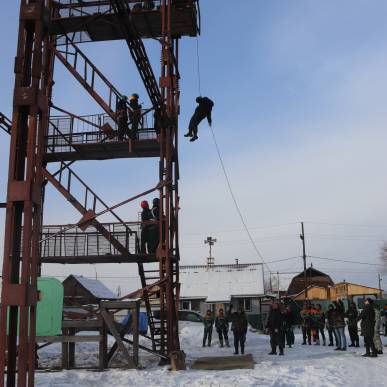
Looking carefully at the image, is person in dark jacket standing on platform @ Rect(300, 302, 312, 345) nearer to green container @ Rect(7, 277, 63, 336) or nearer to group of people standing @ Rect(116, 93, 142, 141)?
group of people standing @ Rect(116, 93, 142, 141)

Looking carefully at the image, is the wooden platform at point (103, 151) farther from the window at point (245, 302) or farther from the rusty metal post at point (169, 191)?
the window at point (245, 302)

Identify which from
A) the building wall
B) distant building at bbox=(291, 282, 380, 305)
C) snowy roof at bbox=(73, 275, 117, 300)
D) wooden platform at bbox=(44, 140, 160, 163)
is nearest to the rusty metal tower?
wooden platform at bbox=(44, 140, 160, 163)

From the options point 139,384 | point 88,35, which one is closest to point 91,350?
point 139,384

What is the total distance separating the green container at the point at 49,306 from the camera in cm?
698

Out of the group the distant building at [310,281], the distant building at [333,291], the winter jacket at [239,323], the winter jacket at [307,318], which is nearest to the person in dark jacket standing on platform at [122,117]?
the winter jacket at [239,323]

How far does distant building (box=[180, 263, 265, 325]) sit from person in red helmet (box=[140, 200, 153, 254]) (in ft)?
101

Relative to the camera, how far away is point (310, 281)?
67.8m

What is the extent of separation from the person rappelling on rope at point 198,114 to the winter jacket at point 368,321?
7.15 metres

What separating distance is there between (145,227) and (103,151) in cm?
308

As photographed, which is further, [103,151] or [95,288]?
[95,288]

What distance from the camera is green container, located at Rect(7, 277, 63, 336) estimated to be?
698cm

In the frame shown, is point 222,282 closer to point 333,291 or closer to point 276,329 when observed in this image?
point 333,291

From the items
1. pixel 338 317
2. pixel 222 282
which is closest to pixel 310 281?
pixel 222 282

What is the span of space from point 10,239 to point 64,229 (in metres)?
9.35
